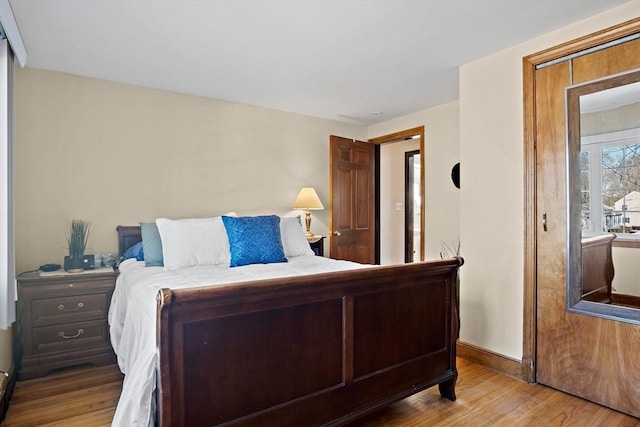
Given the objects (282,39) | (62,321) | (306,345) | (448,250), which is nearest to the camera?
(306,345)

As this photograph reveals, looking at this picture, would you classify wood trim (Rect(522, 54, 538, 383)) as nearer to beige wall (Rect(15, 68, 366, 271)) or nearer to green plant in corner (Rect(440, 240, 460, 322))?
green plant in corner (Rect(440, 240, 460, 322))

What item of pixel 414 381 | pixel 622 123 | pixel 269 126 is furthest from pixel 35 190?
pixel 622 123

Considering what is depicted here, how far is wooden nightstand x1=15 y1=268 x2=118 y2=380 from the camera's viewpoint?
260cm

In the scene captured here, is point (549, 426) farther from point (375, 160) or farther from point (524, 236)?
point (375, 160)

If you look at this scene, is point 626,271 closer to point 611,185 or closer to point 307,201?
point 611,185

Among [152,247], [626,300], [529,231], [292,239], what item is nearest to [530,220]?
[529,231]

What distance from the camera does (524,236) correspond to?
101 inches

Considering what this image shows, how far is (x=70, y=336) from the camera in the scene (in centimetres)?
274

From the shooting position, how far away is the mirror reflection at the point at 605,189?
2148 millimetres

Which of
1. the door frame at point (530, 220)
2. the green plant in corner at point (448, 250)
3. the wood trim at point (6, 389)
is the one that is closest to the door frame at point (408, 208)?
the green plant in corner at point (448, 250)

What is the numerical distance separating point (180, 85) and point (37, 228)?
67.6 inches

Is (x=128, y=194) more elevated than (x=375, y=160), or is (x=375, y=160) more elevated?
(x=375, y=160)

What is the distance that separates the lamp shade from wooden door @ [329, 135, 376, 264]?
296mm

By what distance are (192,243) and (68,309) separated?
1.03m
